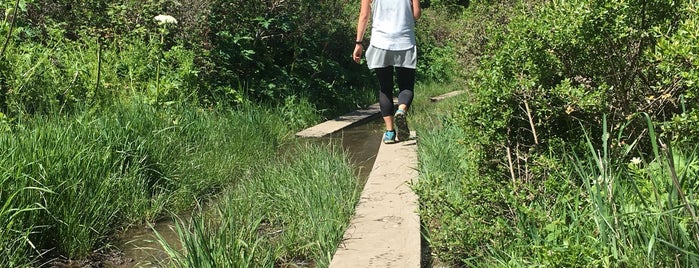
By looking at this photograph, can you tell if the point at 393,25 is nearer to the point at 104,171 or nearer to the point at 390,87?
the point at 390,87

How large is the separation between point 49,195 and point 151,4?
4.92 meters

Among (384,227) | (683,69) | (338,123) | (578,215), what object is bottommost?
(338,123)

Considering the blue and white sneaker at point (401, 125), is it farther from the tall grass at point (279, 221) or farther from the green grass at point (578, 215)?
the green grass at point (578, 215)

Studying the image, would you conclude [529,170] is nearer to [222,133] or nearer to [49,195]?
[49,195]

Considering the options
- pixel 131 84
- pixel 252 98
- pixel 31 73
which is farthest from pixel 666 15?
pixel 252 98

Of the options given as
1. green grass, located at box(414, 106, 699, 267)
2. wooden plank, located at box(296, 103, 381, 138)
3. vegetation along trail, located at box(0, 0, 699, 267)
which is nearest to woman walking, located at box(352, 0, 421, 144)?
vegetation along trail, located at box(0, 0, 699, 267)

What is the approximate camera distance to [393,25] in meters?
6.20

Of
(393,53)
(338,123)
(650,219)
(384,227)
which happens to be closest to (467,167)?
(384,227)

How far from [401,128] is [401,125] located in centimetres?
3

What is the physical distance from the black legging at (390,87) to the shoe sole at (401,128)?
127 mm

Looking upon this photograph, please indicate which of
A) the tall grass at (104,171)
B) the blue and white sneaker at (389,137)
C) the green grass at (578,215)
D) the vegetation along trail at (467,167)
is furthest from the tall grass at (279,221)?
the blue and white sneaker at (389,137)

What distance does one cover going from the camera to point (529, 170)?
3.18 metres

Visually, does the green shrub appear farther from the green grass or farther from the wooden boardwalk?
the wooden boardwalk

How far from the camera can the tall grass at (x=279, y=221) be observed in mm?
3055
